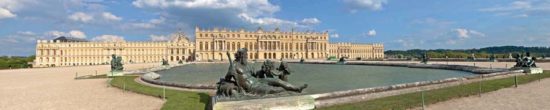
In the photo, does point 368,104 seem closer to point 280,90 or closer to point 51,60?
point 280,90

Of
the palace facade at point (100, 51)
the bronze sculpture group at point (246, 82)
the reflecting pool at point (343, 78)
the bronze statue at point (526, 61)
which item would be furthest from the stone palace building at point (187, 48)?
the bronze sculpture group at point (246, 82)

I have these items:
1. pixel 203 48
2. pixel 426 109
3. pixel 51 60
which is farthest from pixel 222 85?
pixel 51 60

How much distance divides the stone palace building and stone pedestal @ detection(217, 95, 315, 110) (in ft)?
330

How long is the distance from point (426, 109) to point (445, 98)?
2024mm

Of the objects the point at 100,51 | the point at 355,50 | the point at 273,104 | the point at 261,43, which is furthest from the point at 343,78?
the point at 355,50

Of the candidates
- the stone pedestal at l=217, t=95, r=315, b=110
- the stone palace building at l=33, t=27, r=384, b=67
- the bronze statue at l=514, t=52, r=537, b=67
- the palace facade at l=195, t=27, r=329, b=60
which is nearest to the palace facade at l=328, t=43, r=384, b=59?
the palace facade at l=195, t=27, r=329, b=60

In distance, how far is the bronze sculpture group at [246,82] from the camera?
990 cm

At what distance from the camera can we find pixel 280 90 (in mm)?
10359

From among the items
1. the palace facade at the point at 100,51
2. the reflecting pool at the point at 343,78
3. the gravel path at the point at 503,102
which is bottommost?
the reflecting pool at the point at 343,78

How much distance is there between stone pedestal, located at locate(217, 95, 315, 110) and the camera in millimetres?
9430

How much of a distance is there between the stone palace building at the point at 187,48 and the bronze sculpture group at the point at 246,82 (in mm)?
100050

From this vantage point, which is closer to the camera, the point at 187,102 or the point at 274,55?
the point at 187,102

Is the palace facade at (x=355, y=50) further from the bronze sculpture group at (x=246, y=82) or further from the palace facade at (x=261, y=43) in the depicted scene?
the bronze sculpture group at (x=246, y=82)

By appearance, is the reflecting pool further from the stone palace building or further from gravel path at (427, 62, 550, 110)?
the stone palace building
